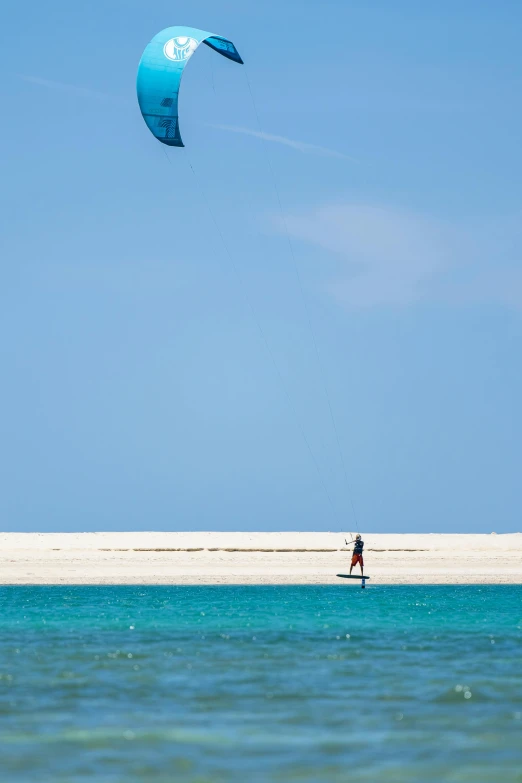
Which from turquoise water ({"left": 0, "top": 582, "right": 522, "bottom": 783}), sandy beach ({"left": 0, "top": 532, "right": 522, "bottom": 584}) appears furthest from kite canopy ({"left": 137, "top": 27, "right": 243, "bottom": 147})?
sandy beach ({"left": 0, "top": 532, "right": 522, "bottom": 584})

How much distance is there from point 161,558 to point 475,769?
3114 centimetres

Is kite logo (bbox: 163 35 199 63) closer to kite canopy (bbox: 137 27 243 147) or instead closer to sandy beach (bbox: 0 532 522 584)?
kite canopy (bbox: 137 27 243 147)

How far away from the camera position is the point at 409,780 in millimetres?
9742

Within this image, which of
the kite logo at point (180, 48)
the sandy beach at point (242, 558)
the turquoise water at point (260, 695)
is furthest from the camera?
the sandy beach at point (242, 558)

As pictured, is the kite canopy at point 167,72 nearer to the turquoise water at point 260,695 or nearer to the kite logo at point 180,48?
the kite logo at point 180,48

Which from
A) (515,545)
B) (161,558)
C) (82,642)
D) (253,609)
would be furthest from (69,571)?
(515,545)

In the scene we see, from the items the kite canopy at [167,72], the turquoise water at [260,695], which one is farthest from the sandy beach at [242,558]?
the kite canopy at [167,72]

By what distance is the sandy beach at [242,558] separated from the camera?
35.4 metres

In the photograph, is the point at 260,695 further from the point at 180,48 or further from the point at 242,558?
the point at 242,558

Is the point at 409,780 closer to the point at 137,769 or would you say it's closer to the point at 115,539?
the point at 137,769

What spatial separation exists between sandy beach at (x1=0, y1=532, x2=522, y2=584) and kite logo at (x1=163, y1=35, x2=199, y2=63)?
16261mm

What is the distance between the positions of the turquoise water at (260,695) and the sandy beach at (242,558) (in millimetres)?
9827

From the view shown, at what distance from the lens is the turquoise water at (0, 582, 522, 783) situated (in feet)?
33.9

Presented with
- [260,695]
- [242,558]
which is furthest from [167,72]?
[242,558]
